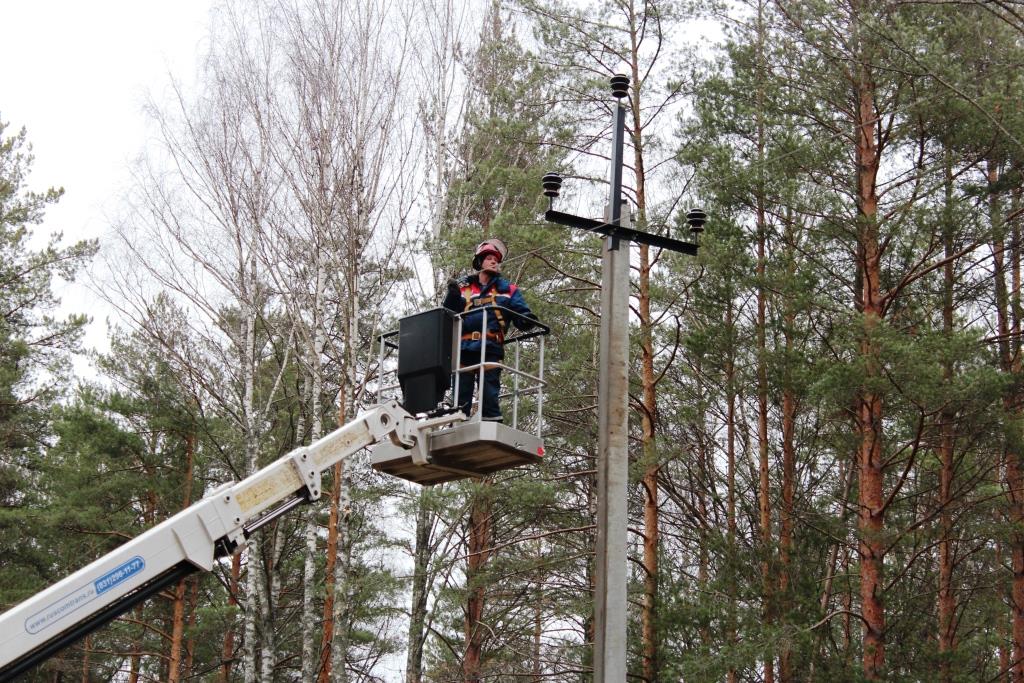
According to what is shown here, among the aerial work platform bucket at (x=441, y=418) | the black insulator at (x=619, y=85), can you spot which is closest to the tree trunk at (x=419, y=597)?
the aerial work platform bucket at (x=441, y=418)

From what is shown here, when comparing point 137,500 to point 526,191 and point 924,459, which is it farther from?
point 924,459

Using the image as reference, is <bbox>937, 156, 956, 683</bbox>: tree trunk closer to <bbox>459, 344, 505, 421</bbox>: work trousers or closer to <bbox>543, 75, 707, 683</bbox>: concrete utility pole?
<bbox>543, 75, 707, 683</bbox>: concrete utility pole

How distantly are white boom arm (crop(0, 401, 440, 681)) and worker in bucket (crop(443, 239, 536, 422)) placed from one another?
0.49 metres

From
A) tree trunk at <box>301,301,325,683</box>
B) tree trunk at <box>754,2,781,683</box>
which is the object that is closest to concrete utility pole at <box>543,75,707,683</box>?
tree trunk at <box>754,2,781,683</box>

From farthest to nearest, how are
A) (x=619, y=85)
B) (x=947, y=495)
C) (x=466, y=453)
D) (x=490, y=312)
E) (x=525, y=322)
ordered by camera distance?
1. (x=947, y=495)
2. (x=619, y=85)
3. (x=525, y=322)
4. (x=490, y=312)
5. (x=466, y=453)

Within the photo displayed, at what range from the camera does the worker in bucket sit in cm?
859

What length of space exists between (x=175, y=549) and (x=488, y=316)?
119 inches

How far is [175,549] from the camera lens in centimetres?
679

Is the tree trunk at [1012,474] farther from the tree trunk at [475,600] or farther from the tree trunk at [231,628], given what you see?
the tree trunk at [231,628]

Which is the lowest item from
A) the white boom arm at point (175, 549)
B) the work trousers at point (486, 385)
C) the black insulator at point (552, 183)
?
the white boom arm at point (175, 549)


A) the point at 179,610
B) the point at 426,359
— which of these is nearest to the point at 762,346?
the point at 426,359

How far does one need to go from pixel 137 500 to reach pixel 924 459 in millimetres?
16681

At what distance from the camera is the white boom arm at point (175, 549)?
6102mm

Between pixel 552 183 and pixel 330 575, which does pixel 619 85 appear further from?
pixel 330 575
